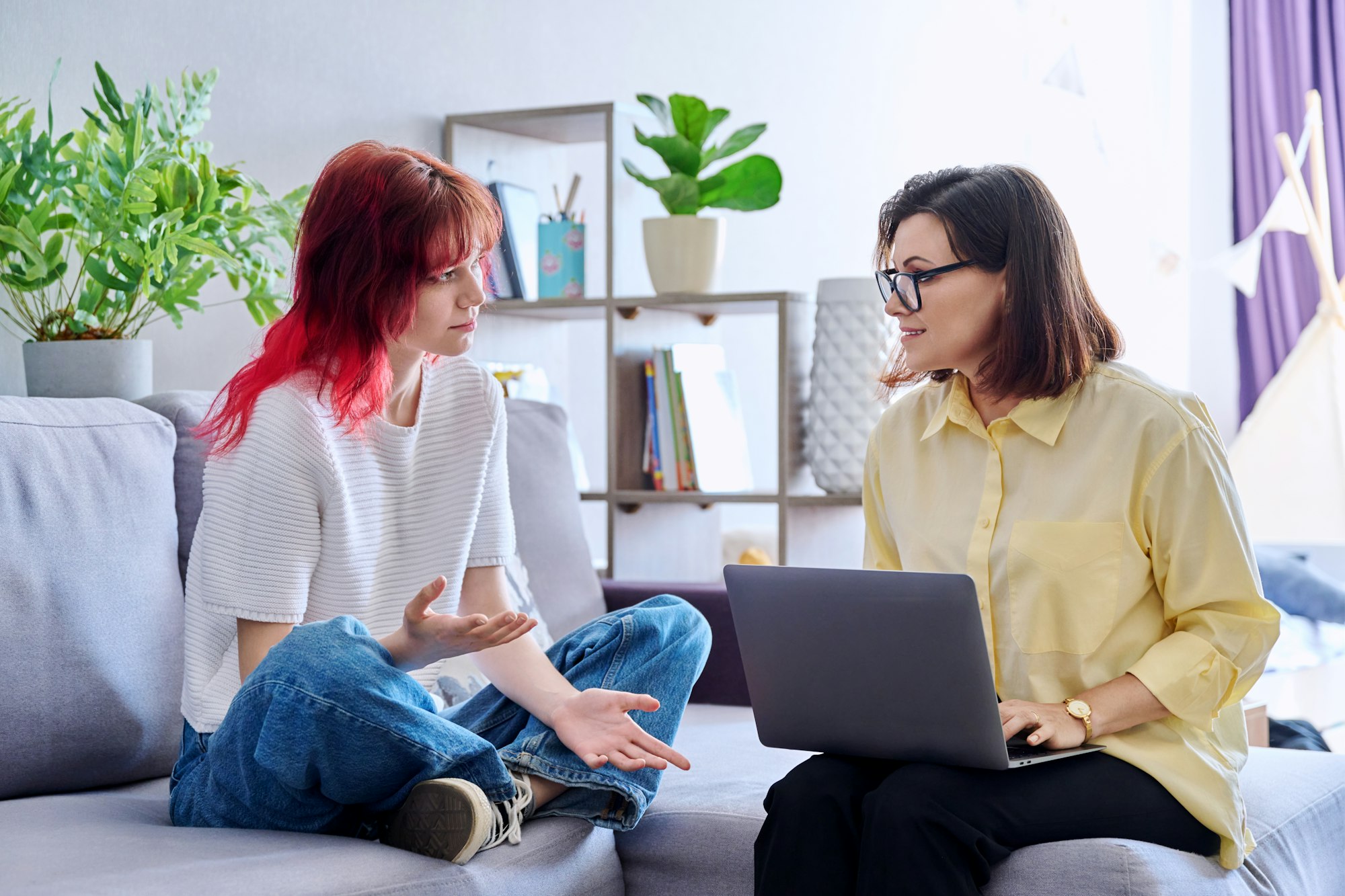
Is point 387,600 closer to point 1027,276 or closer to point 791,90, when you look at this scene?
point 1027,276

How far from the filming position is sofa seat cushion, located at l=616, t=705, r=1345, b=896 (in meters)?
1.16

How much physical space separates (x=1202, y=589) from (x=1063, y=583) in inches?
5.0

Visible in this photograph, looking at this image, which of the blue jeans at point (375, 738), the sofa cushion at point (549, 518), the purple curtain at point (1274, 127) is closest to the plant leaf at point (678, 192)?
the sofa cushion at point (549, 518)

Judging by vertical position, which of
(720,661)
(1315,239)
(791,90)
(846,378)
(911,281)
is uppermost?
(791,90)

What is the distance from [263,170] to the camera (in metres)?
2.30

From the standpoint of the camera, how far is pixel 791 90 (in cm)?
386

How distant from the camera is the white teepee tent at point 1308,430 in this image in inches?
163

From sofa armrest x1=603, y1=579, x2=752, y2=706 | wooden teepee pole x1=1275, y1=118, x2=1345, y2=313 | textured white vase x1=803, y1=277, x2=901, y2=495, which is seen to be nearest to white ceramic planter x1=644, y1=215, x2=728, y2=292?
textured white vase x1=803, y1=277, x2=901, y2=495

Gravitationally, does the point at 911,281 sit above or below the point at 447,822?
above

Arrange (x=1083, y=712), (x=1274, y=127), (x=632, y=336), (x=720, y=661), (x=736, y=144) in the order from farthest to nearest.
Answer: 1. (x=1274, y=127)
2. (x=632, y=336)
3. (x=736, y=144)
4. (x=720, y=661)
5. (x=1083, y=712)

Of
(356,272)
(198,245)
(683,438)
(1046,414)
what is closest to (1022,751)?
(1046,414)

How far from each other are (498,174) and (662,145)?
501 mm

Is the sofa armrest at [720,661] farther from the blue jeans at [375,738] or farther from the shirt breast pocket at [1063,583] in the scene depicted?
the shirt breast pocket at [1063,583]

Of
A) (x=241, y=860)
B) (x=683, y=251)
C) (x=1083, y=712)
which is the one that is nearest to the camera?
(x=241, y=860)
